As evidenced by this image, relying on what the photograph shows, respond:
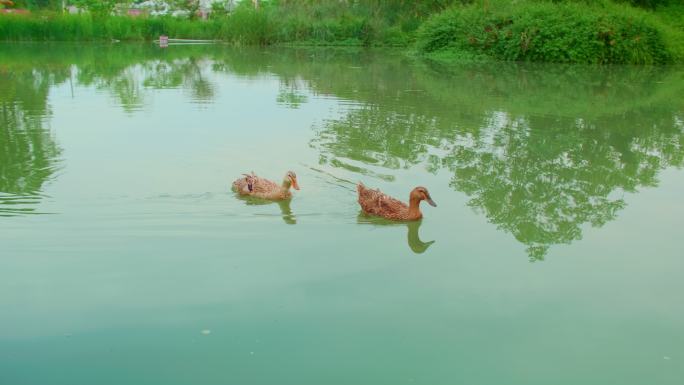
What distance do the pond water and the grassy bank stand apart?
13263 millimetres

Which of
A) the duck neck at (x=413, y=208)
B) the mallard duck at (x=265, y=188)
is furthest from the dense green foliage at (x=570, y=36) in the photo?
the duck neck at (x=413, y=208)

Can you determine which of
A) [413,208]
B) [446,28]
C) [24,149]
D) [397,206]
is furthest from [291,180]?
[446,28]

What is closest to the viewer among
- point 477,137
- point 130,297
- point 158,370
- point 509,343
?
point 158,370

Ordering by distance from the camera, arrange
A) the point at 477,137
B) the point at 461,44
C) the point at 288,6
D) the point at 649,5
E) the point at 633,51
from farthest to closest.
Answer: the point at 288,6
the point at 649,5
the point at 461,44
the point at 633,51
the point at 477,137

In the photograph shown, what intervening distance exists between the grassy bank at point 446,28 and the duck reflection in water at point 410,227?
20761 millimetres

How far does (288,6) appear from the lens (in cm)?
3709

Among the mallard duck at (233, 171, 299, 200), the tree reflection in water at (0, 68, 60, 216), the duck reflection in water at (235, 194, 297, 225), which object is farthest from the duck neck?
the tree reflection in water at (0, 68, 60, 216)

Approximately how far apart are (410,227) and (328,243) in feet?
3.44

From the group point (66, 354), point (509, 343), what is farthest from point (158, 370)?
point (509, 343)

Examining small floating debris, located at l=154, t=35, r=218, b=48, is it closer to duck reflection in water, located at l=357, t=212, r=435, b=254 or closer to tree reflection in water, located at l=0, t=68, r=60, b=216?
tree reflection in water, located at l=0, t=68, r=60, b=216

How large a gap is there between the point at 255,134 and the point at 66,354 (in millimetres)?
6841

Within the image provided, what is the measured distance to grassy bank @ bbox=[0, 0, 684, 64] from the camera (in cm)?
2580

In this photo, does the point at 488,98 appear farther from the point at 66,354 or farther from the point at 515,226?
the point at 66,354

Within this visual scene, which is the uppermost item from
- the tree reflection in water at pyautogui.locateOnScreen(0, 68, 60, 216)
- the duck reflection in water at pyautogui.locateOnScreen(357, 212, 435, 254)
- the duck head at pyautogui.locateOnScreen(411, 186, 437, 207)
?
the duck head at pyautogui.locateOnScreen(411, 186, 437, 207)
